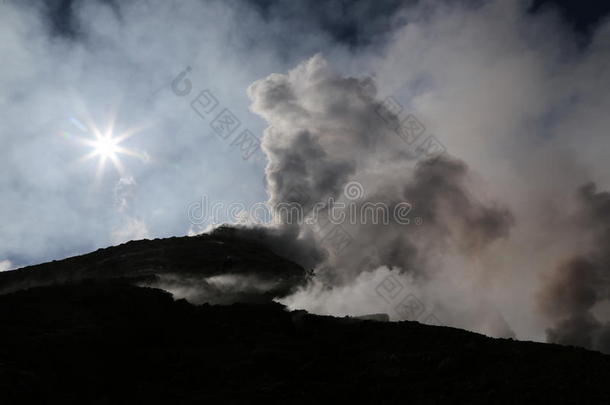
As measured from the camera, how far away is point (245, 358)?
25.2 m

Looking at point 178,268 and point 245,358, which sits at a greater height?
point 178,268

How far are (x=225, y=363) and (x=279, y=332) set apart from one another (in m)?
6.26

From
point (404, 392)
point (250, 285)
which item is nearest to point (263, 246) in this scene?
point (250, 285)

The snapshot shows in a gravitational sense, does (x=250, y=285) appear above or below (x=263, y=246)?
below

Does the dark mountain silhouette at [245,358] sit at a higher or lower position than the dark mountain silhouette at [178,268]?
lower

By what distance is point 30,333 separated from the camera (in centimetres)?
2214

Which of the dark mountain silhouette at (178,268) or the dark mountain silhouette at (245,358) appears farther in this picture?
the dark mountain silhouette at (178,268)

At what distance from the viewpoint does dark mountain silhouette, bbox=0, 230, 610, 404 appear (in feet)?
65.0

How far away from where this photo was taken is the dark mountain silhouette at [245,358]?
19.8 m

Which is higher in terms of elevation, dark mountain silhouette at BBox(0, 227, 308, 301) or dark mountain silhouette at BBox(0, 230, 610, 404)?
dark mountain silhouette at BBox(0, 227, 308, 301)

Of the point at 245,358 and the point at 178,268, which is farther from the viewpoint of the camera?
the point at 178,268

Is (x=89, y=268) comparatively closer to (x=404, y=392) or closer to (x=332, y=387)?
(x=332, y=387)

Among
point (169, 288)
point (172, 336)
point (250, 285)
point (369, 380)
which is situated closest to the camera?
point (369, 380)

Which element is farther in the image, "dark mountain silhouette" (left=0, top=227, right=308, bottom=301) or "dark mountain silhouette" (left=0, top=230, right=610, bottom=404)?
"dark mountain silhouette" (left=0, top=227, right=308, bottom=301)
